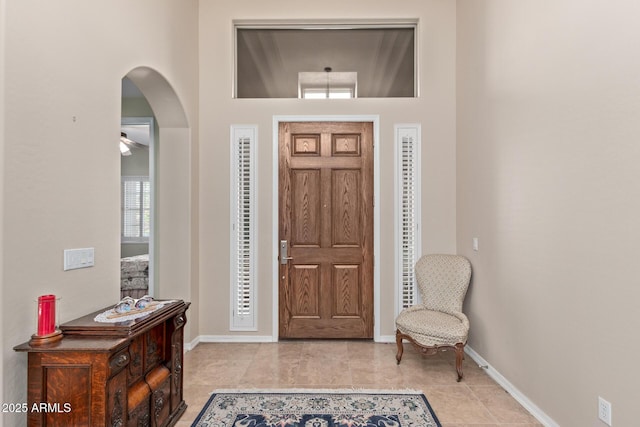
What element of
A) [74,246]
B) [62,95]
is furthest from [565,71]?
[74,246]

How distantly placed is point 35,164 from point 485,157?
3.30m

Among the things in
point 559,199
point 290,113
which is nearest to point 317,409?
point 559,199

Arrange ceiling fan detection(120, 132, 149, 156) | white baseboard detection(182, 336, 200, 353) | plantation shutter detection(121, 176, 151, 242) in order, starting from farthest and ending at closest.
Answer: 1. plantation shutter detection(121, 176, 151, 242)
2. ceiling fan detection(120, 132, 149, 156)
3. white baseboard detection(182, 336, 200, 353)

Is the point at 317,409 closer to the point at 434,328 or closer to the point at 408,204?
the point at 434,328

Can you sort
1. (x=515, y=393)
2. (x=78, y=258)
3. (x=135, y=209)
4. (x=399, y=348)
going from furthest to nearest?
(x=135, y=209) → (x=399, y=348) → (x=515, y=393) → (x=78, y=258)

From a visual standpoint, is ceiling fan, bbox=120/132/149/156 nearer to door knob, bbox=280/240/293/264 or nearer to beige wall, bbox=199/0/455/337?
beige wall, bbox=199/0/455/337

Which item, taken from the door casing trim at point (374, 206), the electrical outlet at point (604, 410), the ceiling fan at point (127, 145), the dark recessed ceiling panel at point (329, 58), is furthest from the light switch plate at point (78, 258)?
the ceiling fan at point (127, 145)

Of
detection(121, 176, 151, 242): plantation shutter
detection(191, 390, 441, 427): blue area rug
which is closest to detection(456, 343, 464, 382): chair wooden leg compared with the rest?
detection(191, 390, 441, 427): blue area rug

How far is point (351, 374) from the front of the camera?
297 cm

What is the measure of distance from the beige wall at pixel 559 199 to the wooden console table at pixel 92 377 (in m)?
2.49

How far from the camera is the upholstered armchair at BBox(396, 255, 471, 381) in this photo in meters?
2.91

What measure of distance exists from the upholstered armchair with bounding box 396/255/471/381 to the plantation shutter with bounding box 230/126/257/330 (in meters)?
1.67

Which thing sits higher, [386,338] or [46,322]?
[46,322]

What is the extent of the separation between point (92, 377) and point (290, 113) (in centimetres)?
302
